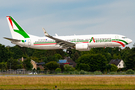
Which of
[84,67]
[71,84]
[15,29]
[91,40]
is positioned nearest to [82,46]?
[91,40]

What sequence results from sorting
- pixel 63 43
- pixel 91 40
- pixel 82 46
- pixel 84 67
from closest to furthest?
pixel 91 40 < pixel 82 46 < pixel 63 43 < pixel 84 67

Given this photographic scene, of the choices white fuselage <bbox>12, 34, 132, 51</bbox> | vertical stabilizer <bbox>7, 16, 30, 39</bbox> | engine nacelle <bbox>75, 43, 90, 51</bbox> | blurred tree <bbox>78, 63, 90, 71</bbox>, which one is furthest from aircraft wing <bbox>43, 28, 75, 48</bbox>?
blurred tree <bbox>78, 63, 90, 71</bbox>

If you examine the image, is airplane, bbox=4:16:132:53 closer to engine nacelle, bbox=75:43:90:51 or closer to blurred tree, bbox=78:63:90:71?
engine nacelle, bbox=75:43:90:51

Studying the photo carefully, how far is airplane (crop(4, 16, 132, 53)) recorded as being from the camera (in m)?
53.5

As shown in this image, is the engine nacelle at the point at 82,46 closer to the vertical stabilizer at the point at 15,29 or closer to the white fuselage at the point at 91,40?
the white fuselage at the point at 91,40

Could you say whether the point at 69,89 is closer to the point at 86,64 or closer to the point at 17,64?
the point at 86,64

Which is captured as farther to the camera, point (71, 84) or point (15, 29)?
point (15, 29)

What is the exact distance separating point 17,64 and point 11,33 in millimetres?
68132

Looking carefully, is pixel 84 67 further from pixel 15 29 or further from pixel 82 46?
pixel 82 46

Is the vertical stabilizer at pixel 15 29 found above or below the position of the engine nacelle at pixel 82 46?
above

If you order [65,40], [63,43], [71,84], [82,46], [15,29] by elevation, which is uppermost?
[15,29]

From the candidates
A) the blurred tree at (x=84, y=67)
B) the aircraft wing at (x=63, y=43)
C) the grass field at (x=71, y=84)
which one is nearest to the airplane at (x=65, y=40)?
the aircraft wing at (x=63, y=43)

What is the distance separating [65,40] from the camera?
2218 inches

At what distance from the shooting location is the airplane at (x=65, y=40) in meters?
53.5
